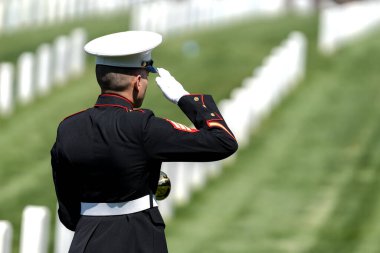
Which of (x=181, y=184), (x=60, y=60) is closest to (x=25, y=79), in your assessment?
(x=60, y=60)

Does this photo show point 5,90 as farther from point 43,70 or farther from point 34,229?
point 34,229

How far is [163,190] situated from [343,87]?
1625 centimetres

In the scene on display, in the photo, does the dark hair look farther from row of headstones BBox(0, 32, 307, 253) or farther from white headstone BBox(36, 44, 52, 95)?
white headstone BBox(36, 44, 52, 95)

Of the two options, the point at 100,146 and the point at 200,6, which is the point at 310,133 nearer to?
the point at 100,146

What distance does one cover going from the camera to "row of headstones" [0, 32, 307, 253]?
8000 mm

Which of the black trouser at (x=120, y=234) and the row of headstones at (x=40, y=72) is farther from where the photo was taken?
the row of headstones at (x=40, y=72)

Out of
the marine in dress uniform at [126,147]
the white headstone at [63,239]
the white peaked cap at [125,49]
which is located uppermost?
the white peaked cap at [125,49]

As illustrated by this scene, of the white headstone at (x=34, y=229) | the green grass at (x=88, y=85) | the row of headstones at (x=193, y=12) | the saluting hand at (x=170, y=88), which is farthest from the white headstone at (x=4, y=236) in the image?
the row of headstones at (x=193, y=12)

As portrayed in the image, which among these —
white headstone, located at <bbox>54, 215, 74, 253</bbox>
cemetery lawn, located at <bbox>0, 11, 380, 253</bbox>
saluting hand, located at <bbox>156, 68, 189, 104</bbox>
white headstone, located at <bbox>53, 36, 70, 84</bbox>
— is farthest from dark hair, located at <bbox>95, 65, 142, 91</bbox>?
white headstone, located at <bbox>53, 36, 70, 84</bbox>

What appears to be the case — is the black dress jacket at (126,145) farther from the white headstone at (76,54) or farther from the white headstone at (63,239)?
the white headstone at (76,54)

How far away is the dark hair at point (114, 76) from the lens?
5.21m

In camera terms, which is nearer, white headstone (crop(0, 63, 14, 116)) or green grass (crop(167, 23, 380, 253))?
green grass (crop(167, 23, 380, 253))

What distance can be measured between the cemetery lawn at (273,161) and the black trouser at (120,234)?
626cm

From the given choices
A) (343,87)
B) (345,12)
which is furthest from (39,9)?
(343,87)
